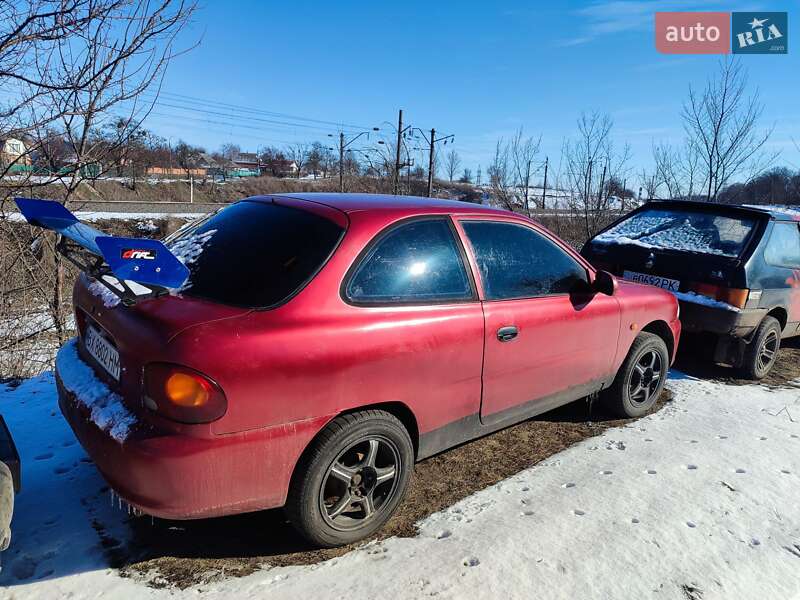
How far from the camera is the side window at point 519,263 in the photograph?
3.08 metres

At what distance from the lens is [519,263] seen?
329 cm

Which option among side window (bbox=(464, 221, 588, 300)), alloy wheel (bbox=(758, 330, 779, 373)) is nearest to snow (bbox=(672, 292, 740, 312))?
alloy wheel (bbox=(758, 330, 779, 373))

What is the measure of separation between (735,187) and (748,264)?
893 centimetres

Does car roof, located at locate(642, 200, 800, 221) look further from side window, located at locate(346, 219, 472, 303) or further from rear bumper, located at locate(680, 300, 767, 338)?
side window, located at locate(346, 219, 472, 303)

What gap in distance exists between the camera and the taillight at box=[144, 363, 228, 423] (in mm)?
2021

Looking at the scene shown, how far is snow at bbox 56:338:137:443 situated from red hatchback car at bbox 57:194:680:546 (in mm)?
10

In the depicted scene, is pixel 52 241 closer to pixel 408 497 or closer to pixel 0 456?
pixel 0 456

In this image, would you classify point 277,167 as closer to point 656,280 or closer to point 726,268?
point 656,280

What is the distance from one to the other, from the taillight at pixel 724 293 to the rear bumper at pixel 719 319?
3.6 inches

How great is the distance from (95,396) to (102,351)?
235 millimetres

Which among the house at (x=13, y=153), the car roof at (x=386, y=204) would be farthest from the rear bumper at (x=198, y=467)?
the house at (x=13, y=153)

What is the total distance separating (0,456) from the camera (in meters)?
2.09

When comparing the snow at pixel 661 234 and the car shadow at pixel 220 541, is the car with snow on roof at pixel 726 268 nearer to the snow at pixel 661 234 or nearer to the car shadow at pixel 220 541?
the snow at pixel 661 234

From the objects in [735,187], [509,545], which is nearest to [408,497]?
[509,545]
